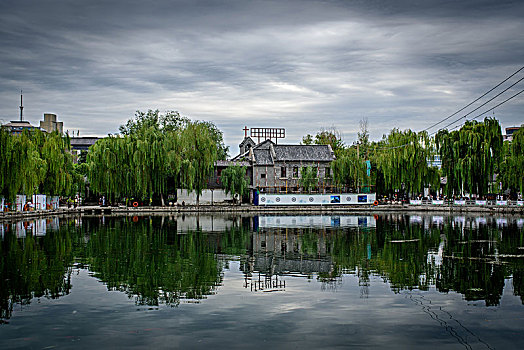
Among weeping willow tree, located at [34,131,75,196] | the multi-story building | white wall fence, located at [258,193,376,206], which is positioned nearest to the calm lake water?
weeping willow tree, located at [34,131,75,196]

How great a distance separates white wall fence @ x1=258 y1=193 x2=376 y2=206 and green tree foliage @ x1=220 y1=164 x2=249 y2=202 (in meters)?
2.40

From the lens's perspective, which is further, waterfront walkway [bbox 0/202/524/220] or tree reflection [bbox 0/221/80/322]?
waterfront walkway [bbox 0/202/524/220]

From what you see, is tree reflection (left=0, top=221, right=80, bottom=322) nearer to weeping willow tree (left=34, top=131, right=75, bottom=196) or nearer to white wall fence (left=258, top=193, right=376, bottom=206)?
weeping willow tree (left=34, top=131, right=75, bottom=196)

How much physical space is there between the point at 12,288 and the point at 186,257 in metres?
6.84

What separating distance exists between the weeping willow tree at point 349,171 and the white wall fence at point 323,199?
1.77 m

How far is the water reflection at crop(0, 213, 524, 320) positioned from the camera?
43.9ft

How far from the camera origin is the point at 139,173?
50.3 meters

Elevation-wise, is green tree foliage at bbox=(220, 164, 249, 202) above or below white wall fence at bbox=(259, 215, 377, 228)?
above

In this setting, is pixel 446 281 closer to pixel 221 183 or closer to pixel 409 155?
pixel 409 155

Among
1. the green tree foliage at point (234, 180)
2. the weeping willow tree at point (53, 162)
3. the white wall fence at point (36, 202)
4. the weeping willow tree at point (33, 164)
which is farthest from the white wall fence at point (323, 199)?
the weeping willow tree at point (33, 164)

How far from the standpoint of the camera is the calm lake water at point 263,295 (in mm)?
9258

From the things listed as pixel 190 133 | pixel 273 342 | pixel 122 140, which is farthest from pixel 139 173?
pixel 273 342

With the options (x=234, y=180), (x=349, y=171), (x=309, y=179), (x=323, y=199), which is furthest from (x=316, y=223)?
(x=309, y=179)

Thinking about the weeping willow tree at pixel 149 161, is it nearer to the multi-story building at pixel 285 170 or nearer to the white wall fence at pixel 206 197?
the white wall fence at pixel 206 197
